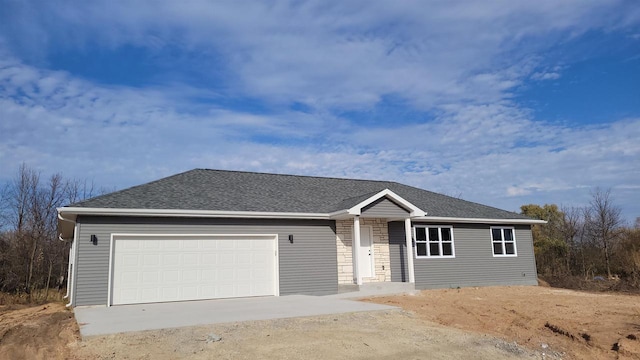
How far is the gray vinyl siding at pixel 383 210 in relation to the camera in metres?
15.9

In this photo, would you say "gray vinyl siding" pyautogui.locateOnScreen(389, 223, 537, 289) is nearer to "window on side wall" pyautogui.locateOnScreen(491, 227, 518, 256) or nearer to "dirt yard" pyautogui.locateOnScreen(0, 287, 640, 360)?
"window on side wall" pyautogui.locateOnScreen(491, 227, 518, 256)

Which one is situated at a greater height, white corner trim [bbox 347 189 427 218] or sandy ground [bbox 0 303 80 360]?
white corner trim [bbox 347 189 427 218]

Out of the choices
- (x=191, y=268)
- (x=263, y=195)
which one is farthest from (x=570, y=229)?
(x=191, y=268)

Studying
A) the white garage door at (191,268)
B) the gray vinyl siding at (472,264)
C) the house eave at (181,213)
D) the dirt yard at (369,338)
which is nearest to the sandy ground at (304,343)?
the dirt yard at (369,338)

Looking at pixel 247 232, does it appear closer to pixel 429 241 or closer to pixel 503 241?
pixel 429 241

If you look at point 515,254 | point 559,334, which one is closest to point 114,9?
point 559,334

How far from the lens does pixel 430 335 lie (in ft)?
28.0

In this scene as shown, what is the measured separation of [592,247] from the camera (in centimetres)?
2533

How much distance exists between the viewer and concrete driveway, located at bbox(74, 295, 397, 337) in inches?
354

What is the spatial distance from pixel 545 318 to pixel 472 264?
26.9 ft

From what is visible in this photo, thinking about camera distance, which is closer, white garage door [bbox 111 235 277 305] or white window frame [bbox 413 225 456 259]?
white garage door [bbox 111 235 277 305]

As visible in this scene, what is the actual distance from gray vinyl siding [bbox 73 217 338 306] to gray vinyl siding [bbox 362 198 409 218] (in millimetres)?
1414

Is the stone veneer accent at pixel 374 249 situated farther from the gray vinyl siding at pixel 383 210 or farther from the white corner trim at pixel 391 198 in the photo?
the white corner trim at pixel 391 198

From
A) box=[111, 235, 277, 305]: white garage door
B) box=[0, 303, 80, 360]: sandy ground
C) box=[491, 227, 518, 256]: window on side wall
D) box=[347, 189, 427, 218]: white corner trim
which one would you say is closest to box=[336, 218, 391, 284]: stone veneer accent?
box=[347, 189, 427, 218]: white corner trim
